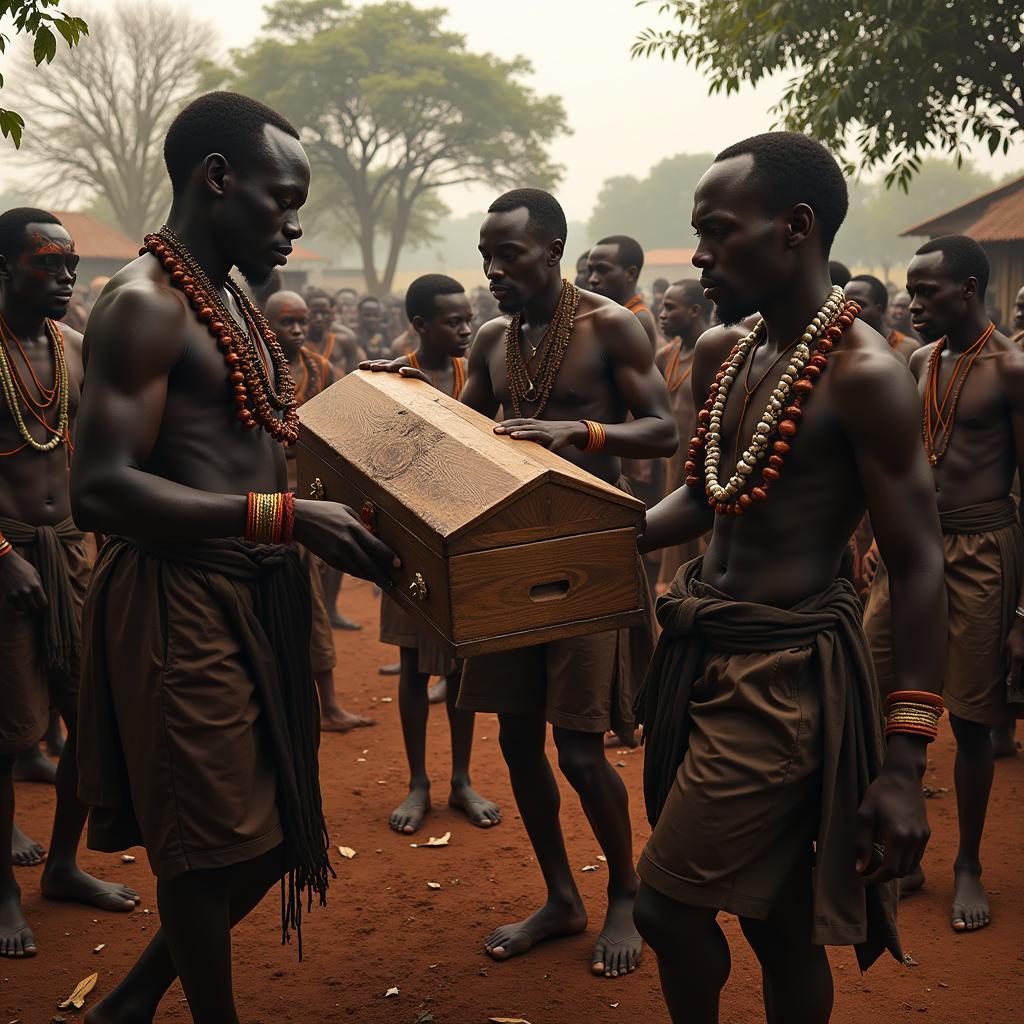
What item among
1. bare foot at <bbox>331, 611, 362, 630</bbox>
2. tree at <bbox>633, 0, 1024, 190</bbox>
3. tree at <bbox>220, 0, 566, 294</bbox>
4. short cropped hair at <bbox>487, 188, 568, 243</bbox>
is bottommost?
bare foot at <bbox>331, 611, 362, 630</bbox>

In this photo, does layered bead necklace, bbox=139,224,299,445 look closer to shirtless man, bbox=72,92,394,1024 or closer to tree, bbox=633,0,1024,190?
shirtless man, bbox=72,92,394,1024

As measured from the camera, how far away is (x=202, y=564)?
292 centimetres

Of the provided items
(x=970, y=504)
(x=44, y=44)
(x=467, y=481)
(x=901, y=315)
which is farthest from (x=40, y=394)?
(x=901, y=315)

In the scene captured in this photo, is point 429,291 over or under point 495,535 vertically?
over

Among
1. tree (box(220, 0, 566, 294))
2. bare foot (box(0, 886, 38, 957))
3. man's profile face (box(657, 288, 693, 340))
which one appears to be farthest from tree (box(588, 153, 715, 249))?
bare foot (box(0, 886, 38, 957))

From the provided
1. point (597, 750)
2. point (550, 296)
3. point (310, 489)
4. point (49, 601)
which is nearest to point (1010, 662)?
point (597, 750)

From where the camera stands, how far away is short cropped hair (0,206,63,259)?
14.4ft

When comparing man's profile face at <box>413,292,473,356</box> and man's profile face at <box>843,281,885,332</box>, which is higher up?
man's profile face at <box>843,281,885,332</box>

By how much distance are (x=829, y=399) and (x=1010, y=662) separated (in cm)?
209

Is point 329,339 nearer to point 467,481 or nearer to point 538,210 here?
point 538,210

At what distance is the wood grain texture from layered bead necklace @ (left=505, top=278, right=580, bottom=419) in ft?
4.43

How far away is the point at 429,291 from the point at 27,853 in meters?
3.35

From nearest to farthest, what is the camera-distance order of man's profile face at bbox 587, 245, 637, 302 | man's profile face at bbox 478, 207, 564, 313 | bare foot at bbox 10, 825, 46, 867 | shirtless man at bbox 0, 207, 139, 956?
man's profile face at bbox 478, 207, 564, 313
shirtless man at bbox 0, 207, 139, 956
bare foot at bbox 10, 825, 46, 867
man's profile face at bbox 587, 245, 637, 302

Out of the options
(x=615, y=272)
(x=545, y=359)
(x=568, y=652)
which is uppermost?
(x=615, y=272)
